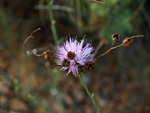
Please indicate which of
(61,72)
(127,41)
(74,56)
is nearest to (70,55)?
(74,56)

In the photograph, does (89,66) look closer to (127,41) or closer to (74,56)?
(74,56)

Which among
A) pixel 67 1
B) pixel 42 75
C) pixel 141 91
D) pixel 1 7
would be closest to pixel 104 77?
pixel 141 91

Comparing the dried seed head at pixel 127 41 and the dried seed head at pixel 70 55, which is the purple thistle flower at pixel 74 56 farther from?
the dried seed head at pixel 127 41

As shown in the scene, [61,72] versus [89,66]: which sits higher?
[61,72]

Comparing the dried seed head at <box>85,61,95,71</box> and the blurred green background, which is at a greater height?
the blurred green background

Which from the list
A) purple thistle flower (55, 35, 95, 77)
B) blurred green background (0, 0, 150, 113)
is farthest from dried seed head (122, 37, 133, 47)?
blurred green background (0, 0, 150, 113)

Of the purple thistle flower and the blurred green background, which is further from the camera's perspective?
the blurred green background

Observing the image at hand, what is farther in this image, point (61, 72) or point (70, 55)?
point (61, 72)

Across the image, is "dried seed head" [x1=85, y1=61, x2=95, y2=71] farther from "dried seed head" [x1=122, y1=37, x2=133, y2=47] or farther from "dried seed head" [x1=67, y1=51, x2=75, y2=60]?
"dried seed head" [x1=122, y1=37, x2=133, y2=47]

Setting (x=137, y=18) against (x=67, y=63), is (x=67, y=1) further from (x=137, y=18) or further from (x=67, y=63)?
(x=67, y=63)

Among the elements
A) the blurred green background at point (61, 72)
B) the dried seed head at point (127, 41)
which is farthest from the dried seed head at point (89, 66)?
the blurred green background at point (61, 72)

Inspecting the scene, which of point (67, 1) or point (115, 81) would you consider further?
point (115, 81)
